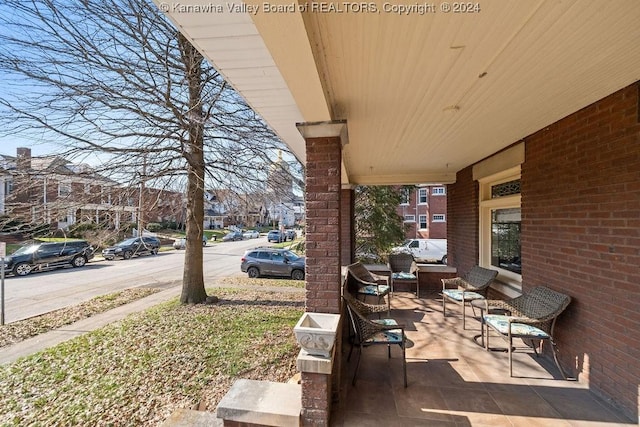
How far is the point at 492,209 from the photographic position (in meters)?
5.25

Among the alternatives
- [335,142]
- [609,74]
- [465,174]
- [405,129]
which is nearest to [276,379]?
[335,142]

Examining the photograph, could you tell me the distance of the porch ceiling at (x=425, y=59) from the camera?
1417mm

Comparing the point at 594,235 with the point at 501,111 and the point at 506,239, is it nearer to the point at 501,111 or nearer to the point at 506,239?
the point at 501,111

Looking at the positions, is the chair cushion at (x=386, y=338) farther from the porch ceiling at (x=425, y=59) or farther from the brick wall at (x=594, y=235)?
A: the porch ceiling at (x=425, y=59)

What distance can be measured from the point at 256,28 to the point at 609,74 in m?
2.48

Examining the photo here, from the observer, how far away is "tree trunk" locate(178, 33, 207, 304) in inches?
216

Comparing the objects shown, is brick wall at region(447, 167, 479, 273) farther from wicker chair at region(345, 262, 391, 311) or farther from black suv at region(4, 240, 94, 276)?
black suv at region(4, 240, 94, 276)

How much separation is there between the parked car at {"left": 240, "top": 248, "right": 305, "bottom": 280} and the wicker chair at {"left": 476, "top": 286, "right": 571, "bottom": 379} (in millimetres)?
8261

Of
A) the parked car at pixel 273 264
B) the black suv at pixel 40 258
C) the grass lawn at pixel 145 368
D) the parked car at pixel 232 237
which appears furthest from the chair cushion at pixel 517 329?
the parked car at pixel 232 237

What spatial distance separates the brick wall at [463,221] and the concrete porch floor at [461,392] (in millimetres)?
2353

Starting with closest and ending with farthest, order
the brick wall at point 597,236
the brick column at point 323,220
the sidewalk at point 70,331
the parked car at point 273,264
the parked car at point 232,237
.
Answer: the brick wall at point 597,236 → the brick column at point 323,220 → the sidewalk at point 70,331 → the parked car at point 273,264 → the parked car at point 232,237

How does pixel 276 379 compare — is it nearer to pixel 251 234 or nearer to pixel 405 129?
pixel 405 129

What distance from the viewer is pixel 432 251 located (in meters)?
13.9

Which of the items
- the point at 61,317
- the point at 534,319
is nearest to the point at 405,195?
the point at 534,319
